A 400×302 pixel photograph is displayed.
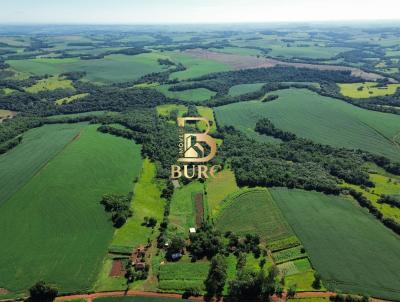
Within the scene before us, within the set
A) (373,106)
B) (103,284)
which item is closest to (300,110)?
(373,106)

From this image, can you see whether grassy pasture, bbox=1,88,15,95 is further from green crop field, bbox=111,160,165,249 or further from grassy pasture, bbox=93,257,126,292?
grassy pasture, bbox=93,257,126,292

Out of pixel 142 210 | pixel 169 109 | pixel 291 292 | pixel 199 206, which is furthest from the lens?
pixel 169 109

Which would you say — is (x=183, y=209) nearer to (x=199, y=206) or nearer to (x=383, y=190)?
(x=199, y=206)

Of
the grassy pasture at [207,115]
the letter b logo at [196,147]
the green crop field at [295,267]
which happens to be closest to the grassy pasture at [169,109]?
the grassy pasture at [207,115]

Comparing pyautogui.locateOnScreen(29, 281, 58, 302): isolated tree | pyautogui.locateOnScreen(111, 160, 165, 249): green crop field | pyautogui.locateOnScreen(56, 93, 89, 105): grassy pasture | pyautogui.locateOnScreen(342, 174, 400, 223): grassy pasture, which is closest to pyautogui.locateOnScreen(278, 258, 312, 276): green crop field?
pyautogui.locateOnScreen(342, 174, 400, 223): grassy pasture

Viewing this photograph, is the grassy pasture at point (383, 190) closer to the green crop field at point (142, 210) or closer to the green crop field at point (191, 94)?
the green crop field at point (142, 210)

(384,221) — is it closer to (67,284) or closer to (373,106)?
(67,284)
